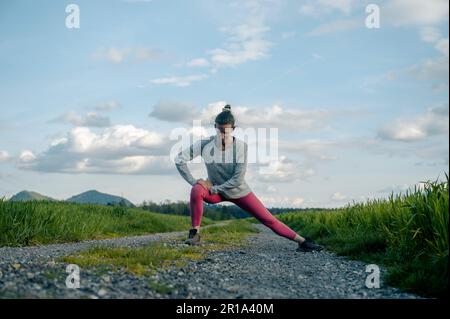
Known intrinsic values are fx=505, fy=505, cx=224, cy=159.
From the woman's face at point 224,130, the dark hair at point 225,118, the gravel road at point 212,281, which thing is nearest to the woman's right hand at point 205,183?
the woman's face at point 224,130

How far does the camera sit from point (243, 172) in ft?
32.7

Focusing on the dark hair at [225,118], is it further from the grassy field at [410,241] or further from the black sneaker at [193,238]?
the grassy field at [410,241]

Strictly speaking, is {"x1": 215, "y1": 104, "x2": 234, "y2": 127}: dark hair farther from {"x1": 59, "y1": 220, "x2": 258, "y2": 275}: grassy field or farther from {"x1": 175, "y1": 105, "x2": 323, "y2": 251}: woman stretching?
{"x1": 59, "y1": 220, "x2": 258, "y2": 275}: grassy field

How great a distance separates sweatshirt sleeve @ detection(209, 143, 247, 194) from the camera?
9.86 metres

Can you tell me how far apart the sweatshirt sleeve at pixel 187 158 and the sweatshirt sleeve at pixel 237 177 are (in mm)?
545

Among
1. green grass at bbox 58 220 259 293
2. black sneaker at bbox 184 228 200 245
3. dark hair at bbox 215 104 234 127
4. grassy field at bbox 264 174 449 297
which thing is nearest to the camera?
grassy field at bbox 264 174 449 297

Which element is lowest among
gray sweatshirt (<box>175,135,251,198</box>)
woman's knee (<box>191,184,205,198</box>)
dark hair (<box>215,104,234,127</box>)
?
woman's knee (<box>191,184,205,198</box>)

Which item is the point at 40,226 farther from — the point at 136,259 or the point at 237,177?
the point at 136,259

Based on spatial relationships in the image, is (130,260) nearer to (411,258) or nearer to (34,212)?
(411,258)

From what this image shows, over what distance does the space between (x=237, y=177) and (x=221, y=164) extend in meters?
0.45

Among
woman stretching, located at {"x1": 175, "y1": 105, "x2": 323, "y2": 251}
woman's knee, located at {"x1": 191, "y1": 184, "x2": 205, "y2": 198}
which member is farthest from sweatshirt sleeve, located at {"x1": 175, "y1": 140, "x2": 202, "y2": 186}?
woman's knee, located at {"x1": 191, "y1": 184, "x2": 205, "y2": 198}

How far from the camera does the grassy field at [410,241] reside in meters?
6.14

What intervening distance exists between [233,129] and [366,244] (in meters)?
3.31
